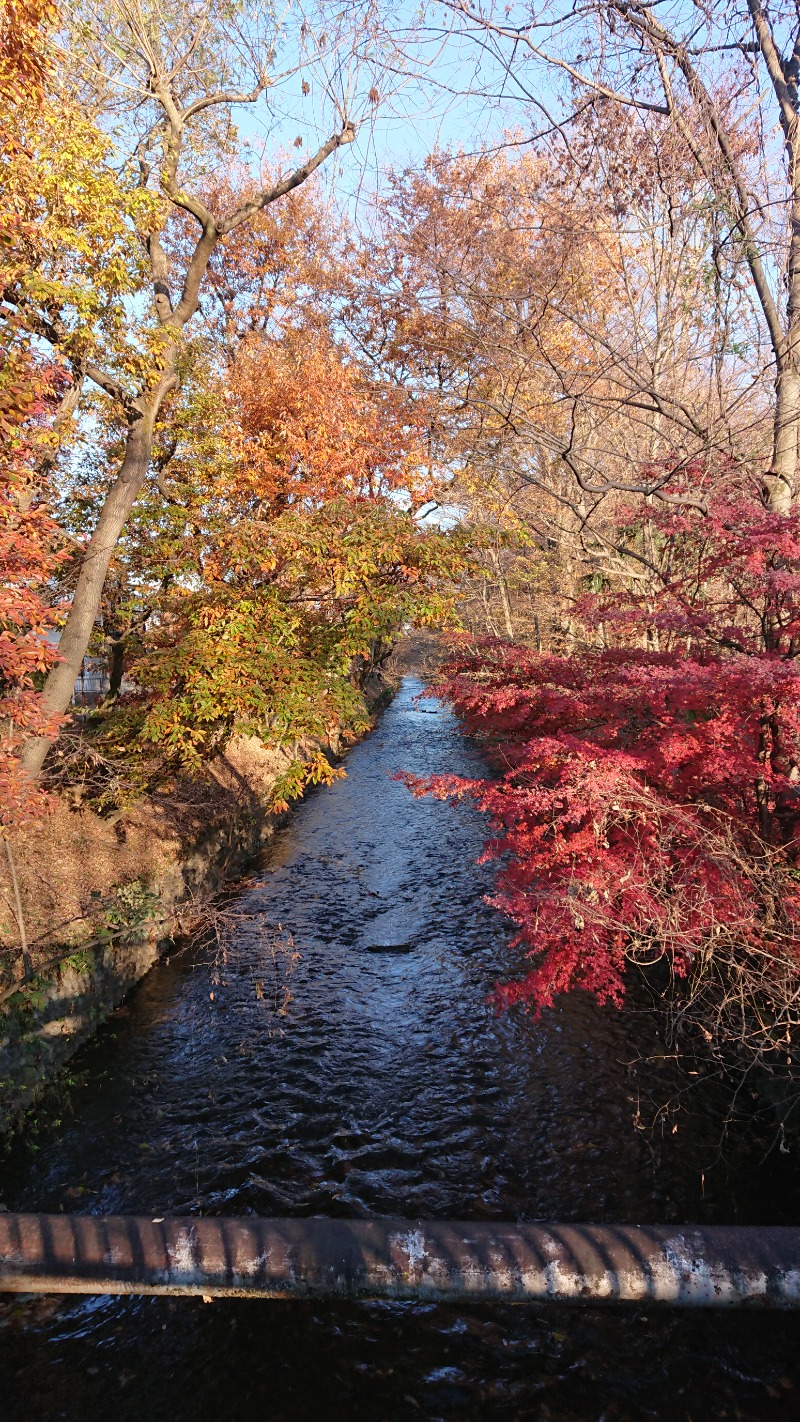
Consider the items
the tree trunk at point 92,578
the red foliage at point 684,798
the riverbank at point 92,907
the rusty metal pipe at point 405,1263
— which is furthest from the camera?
the tree trunk at point 92,578

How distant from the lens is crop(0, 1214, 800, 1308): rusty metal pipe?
2.49 metres

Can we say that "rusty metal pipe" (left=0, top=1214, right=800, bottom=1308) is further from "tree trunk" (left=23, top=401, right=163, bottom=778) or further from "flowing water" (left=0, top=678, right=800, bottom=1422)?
"tree trunk" (left=23, top=401, right=163, bottom=778)

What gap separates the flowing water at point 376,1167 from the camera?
12.1 ft

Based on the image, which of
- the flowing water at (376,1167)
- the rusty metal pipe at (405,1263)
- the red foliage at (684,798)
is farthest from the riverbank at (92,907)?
the red foliage at (684,798)

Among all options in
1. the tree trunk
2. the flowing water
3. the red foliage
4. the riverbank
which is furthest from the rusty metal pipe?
the tree trunk

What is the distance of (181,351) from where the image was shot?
30.6 ft

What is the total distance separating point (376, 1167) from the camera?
17.0 ft

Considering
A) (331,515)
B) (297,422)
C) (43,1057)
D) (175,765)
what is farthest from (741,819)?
(297,422)

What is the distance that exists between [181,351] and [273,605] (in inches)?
138

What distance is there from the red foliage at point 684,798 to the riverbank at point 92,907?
150 inches

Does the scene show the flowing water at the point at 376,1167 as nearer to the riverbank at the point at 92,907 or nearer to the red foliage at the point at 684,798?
the riverbank at the point at 92,907

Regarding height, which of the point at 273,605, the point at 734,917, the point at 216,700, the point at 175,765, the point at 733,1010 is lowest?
the point at 733,1010

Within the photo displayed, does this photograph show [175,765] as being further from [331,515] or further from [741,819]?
[741,819]

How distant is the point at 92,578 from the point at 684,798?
6664 mm
